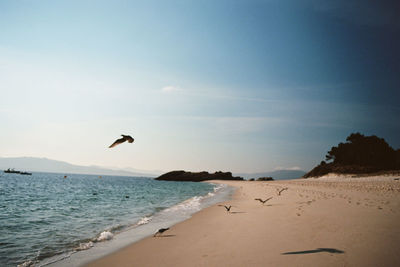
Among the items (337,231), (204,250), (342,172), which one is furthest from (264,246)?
(342,172)

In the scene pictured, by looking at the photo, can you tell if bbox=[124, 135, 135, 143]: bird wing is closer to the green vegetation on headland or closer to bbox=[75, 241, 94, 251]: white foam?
bbox=[75, 241, 94, 251]: white foam

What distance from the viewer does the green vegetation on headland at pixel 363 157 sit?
54812 mm

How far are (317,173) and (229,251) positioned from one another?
7444 cm

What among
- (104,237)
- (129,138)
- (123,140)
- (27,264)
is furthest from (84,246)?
(129,138)

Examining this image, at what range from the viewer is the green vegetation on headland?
5481 cm

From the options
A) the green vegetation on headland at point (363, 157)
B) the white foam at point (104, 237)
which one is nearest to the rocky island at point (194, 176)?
the green vegetation on headland at point (363, 157)

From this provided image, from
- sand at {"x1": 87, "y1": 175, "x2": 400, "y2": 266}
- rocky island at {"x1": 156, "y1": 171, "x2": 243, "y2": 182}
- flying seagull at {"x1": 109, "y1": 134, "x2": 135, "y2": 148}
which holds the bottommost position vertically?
rocky island at {"x1": 156, "y1": 171, "x2": 243, "y2": 182}

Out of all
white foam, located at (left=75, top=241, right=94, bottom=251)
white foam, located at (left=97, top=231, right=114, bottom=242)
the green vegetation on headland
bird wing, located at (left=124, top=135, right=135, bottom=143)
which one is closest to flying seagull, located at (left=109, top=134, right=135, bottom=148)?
bird wing, located at (left=124, top=135, right=135, bottom=143)

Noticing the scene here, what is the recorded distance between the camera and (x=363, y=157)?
59.5 meters

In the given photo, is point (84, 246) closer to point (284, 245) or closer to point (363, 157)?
point (284, 245)

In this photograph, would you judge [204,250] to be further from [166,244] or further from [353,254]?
[353,254]

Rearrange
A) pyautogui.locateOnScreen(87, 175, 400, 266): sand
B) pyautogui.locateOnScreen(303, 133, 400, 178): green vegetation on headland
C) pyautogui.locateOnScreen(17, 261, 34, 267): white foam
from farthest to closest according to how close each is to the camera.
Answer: pyautogui.locateOnScreen(303, 133, 400, 178): green vegetation on headland → pyautogui.locateOnScreen(17, 261, 34, 267): white foam → pyautogui.locateOnScreen(87, 175, 400, 266): sand

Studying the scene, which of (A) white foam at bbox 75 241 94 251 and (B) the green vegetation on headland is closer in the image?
(A) white foam at bbox 75 241 94 251

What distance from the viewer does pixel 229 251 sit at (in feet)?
20.2
